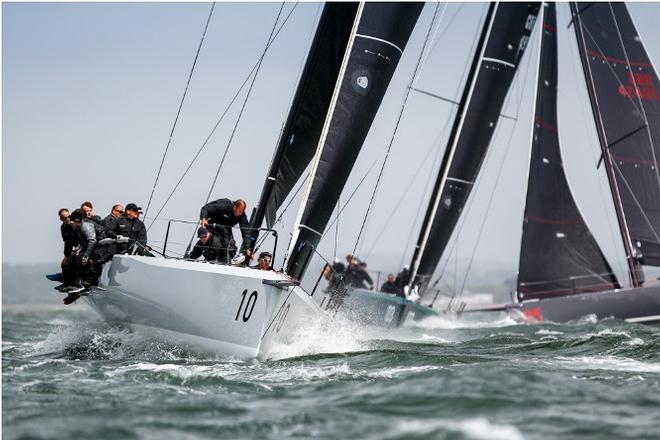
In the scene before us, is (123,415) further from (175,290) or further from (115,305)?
(115,305)

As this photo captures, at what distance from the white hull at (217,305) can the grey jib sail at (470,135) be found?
12.4 meters

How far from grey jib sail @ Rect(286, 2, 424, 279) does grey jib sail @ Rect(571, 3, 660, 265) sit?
41.2ft

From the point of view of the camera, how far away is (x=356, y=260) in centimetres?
2398

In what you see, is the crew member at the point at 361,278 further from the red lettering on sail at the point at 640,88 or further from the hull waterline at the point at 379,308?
the red lettering on sail at the point at 640,88

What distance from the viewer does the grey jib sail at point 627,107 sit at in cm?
2427

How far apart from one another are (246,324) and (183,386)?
7.04 feet

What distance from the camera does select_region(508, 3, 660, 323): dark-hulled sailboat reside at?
2420 centimetres

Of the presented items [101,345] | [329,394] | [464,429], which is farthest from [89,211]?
[464,429]

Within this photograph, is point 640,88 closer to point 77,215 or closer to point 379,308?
point 379,308

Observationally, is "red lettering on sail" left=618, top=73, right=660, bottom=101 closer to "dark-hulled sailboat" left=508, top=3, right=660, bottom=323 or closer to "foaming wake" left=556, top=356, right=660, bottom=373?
"dark-hulled sailboat" left=508, top=3, right=660, bottom=323

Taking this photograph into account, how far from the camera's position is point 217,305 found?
11148 mm

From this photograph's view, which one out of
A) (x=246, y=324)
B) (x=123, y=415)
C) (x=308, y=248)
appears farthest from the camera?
(x=308, y=248)

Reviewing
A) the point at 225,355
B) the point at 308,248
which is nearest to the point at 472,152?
the point at 308,248

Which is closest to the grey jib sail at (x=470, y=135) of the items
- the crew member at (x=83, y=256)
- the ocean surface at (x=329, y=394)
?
the ocean surface at (x=329, y=394)
